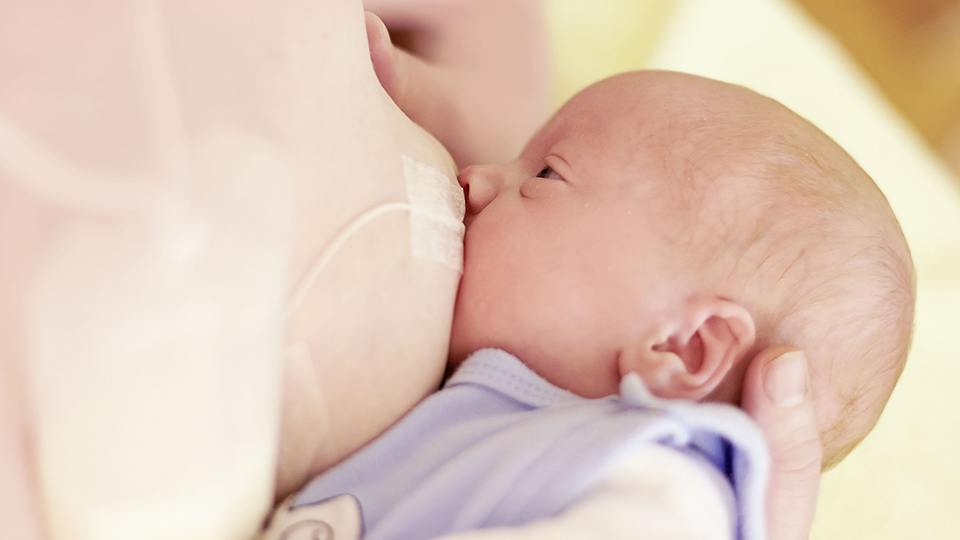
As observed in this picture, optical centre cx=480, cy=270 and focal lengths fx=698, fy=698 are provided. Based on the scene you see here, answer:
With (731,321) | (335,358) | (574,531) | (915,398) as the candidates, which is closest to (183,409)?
(335,358)

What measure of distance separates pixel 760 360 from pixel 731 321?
5 cm

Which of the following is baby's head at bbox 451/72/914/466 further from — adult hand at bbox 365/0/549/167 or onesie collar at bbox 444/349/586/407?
adult hand at bbox 365/0/549/167

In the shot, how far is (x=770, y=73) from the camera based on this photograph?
52.8 inches

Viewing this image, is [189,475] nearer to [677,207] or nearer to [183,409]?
[183,409]

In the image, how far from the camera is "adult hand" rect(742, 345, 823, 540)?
678mm

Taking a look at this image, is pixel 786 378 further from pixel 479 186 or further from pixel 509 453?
pixel 479 186

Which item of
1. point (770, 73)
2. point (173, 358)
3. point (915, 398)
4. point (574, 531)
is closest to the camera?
point (173, 358)

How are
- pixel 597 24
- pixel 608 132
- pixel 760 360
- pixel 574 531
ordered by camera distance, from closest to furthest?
pixel 574 531, pixel 760 360, pixel 608 132, pixel 597 24

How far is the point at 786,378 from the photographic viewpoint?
670 millimetres

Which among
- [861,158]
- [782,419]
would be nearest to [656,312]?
[782,419]

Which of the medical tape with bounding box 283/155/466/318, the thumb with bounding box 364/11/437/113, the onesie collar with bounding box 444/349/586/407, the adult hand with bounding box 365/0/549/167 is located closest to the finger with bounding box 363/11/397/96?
the thumb with bounding box 364/11/437/113

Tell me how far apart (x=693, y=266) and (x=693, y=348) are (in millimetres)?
86

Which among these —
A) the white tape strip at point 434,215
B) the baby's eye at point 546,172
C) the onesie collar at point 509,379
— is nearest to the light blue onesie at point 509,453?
the onesie collar at point 509,379

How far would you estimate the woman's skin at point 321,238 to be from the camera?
416 millimetres
